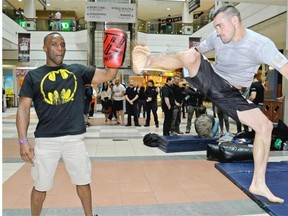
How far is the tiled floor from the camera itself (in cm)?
359

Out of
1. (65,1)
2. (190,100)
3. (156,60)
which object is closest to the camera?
(156,60)

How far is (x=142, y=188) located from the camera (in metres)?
4.34

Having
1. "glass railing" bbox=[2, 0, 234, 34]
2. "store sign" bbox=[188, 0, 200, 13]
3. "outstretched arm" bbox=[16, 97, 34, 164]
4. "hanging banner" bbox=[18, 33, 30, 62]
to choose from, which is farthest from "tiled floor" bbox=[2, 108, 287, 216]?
"glass railing" bbox=[2, 0, 234, 34]

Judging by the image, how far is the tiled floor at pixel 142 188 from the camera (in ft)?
11.8

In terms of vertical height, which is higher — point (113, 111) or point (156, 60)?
point (156, 60)

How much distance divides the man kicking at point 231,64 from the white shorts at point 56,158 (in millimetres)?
813

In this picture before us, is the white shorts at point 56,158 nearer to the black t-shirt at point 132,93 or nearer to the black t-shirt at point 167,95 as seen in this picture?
the black t-shirt at point 167,95

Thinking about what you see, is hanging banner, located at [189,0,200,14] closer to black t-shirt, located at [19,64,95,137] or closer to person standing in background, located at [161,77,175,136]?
person standing in background, located at [161,77,175,136]

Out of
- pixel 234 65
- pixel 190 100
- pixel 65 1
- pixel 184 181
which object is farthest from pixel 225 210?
pixel 65 1

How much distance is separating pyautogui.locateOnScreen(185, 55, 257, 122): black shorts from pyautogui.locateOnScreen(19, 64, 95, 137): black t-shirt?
1.00 m

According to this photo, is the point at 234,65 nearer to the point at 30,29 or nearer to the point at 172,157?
the point at 172,157

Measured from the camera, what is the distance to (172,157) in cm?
624

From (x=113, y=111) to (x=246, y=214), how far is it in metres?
8.92

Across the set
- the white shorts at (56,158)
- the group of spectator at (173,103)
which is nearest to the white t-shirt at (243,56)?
the white shorts at (56,158)
